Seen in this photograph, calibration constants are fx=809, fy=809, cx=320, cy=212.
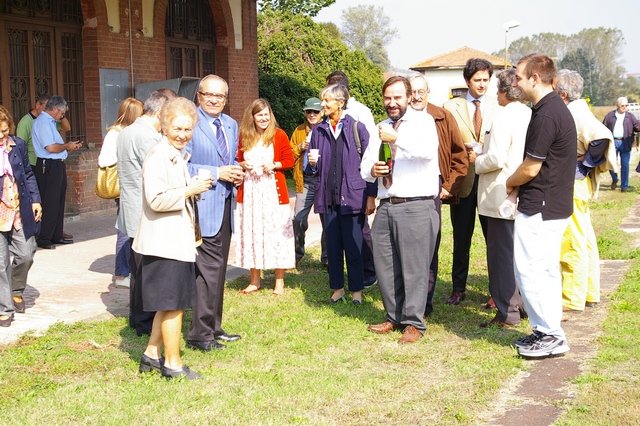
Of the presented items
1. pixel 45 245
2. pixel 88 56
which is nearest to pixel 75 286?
pixel 45 245

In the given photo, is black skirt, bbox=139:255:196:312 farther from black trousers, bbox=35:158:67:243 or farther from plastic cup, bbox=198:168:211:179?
black trousers, bbox=35:158:67:243

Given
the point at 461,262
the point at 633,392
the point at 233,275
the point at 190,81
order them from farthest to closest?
the point at 190,81, the point at 233,275, the point at 461,262, the point at 633,392

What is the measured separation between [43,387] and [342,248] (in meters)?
3.33

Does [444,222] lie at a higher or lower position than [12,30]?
lower

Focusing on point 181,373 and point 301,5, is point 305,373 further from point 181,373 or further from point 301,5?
point 301,5

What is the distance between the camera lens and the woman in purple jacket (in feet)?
24.6

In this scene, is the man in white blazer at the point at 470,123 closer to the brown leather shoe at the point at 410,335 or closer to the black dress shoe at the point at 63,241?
the brown leather shoe at the point at 410,335

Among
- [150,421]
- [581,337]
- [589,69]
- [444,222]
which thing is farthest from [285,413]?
[589,69]

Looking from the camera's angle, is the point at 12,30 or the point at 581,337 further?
the point at 12,30

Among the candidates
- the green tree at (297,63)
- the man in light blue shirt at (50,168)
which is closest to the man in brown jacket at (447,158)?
the man in light blue shirt at (50,168)

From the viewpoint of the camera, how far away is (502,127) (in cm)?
643

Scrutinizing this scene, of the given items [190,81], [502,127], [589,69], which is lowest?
[502,127]

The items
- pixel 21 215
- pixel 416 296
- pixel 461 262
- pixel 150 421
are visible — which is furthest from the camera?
pixel 461 262

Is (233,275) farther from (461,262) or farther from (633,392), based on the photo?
(633,392)
